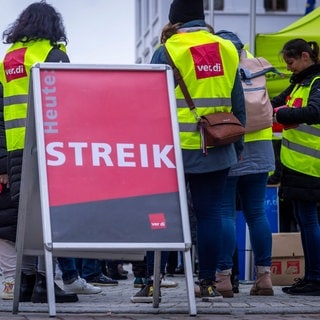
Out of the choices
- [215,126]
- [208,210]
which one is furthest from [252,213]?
[215,126]

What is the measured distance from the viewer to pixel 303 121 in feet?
25.6

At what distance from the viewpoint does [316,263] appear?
317 inches

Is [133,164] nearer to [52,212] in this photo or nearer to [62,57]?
[52,212]

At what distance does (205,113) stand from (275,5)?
39115 millimetres

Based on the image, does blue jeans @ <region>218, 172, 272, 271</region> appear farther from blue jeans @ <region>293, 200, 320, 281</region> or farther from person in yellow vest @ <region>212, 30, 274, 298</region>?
blue jeans @ <region>293, 200, 320, 281</region>

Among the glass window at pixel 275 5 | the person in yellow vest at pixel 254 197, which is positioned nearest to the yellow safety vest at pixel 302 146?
A: the person in yellow vest at pixel 254 197

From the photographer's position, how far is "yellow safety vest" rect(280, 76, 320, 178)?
801 cm

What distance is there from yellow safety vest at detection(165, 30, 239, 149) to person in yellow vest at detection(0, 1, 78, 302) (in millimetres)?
833

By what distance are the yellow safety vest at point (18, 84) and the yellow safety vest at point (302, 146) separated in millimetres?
1959

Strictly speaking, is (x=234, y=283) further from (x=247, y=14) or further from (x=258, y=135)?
(x=247, y=14)

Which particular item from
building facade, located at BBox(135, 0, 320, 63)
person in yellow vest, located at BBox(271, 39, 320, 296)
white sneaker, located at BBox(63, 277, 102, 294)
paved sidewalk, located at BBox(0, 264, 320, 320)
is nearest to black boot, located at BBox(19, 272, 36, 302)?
paved sidewalk, located at BBox(0, 264, 320, 320)

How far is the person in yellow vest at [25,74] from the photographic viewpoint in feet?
23.1

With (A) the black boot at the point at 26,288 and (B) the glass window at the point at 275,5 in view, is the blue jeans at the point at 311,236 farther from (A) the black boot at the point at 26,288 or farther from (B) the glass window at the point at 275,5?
(B) the glass window at the point at 275,5

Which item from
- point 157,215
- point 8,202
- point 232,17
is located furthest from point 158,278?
point 232,17
